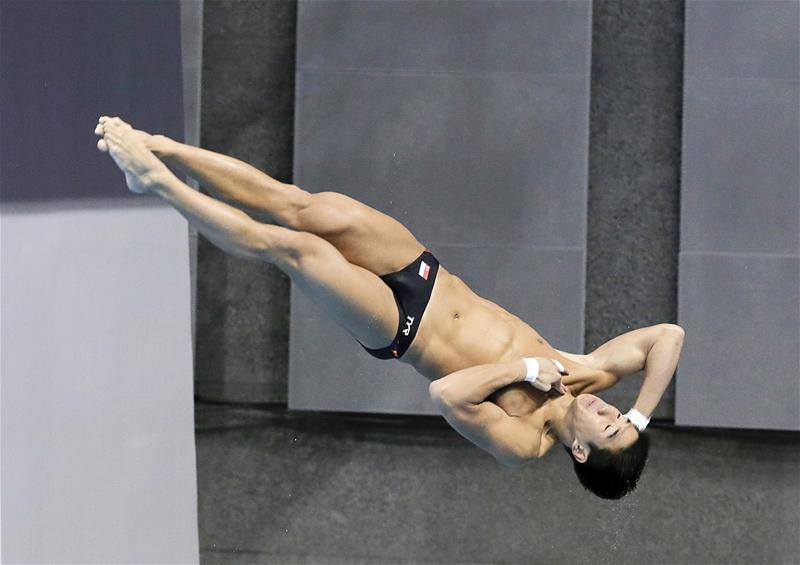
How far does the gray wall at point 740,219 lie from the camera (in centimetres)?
505

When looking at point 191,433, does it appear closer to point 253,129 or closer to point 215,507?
point 215,507

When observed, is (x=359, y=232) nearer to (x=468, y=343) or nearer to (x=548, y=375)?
(x=468, y=343)

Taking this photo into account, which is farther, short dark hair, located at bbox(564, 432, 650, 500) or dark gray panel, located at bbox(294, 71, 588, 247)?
dark gray panel, located at bbox(294, 71, 588, 247)

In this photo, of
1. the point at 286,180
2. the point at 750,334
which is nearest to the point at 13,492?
the point at 286,180

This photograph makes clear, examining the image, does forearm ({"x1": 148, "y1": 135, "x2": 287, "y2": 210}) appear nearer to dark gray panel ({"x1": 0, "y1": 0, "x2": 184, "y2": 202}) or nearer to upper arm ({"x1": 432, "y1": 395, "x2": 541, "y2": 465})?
dark gray panel ({"x1": 0, "y1": 0, "x2": 184, "y2": 202})

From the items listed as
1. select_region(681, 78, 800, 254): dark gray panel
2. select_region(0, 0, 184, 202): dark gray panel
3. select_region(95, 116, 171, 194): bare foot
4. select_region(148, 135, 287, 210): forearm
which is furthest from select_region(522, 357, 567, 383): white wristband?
select_region(681, 78, 800, 254): dark gray panel

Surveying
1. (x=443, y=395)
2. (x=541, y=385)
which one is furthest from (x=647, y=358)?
(x=443, y=395)

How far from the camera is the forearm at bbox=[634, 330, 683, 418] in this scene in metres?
3.40

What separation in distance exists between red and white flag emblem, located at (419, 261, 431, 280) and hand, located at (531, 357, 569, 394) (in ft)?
1.55

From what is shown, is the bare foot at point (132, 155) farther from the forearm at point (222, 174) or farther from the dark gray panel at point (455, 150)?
the dark gray panel at point (455, 150)

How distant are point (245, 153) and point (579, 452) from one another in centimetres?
274

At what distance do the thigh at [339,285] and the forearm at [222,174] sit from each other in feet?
0.88

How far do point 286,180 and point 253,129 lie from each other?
0.33 m

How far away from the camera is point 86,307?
11.7 ft
